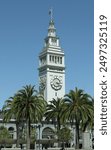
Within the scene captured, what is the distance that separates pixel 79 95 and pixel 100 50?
165 ft

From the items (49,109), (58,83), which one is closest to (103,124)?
(49,109)

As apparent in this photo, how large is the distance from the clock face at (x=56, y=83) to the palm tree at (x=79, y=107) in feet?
300

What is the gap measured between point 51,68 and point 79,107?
97.6m

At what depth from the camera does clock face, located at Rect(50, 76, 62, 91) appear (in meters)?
150

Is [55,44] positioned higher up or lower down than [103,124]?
higher up

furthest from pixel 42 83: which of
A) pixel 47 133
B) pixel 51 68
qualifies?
pixel 47 133

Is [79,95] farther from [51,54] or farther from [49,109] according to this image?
[51,54]

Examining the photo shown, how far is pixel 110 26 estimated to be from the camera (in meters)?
7.14

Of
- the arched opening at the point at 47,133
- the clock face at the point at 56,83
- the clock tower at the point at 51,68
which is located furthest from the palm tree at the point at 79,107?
the clock face at the point at 56,83

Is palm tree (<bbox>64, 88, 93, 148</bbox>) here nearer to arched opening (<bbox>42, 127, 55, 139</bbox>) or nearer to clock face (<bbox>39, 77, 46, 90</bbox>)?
arched opening (<bbox>42, 127, 55, 139</bbox>)

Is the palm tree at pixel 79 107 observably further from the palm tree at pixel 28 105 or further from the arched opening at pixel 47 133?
the arched opening at pixel 47 133

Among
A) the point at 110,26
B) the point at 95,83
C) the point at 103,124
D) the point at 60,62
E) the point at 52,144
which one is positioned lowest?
the point at 52,144

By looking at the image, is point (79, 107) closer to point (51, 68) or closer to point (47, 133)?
point (47, 133)

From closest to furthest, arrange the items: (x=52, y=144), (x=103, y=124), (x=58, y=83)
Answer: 1. (x=103, y=124)
2. (x=52, y=144)
3. (x=58, y=83)
